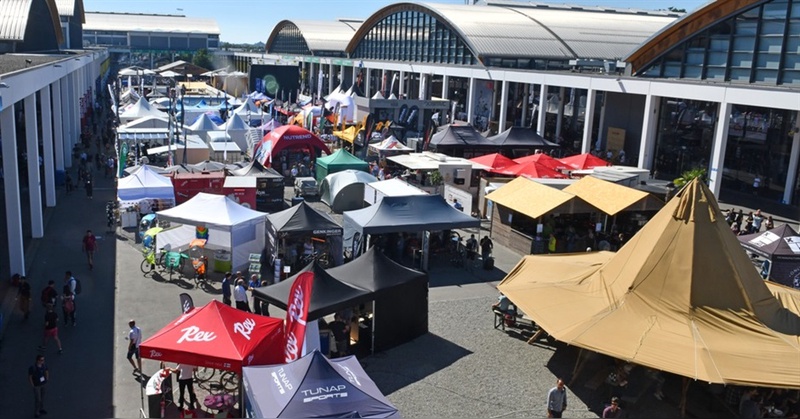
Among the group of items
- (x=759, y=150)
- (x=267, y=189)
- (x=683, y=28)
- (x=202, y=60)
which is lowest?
(x=267, y=189)

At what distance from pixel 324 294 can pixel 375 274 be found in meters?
1.31

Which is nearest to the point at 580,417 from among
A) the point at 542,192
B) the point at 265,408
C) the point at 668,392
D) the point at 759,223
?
the point at 668,392

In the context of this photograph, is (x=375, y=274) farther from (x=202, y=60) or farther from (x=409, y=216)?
(x=202, y=60)

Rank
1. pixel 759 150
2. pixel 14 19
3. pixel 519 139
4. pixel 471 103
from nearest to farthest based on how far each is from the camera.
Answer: pixel 519 139, pixel 759 150, pixel 14 19, pixel 471 103

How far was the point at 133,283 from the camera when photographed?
1641 centimetres

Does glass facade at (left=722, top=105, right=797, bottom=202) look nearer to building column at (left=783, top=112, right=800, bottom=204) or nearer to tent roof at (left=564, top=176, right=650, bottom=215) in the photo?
building column at (left=783, top=112, right=800, bottom=204)

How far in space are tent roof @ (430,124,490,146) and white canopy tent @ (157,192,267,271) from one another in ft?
44.8

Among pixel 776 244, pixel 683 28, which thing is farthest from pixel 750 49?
pixel 776 244

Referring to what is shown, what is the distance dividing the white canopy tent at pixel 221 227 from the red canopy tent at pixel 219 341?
616cm

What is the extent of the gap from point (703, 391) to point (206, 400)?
8.29m

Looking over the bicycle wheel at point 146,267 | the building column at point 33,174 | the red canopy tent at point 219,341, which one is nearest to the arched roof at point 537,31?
the building column at point 33,174

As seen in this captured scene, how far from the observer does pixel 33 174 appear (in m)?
19.6

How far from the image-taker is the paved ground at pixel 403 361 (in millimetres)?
10805

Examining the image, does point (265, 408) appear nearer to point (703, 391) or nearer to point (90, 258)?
point (703, 391)
